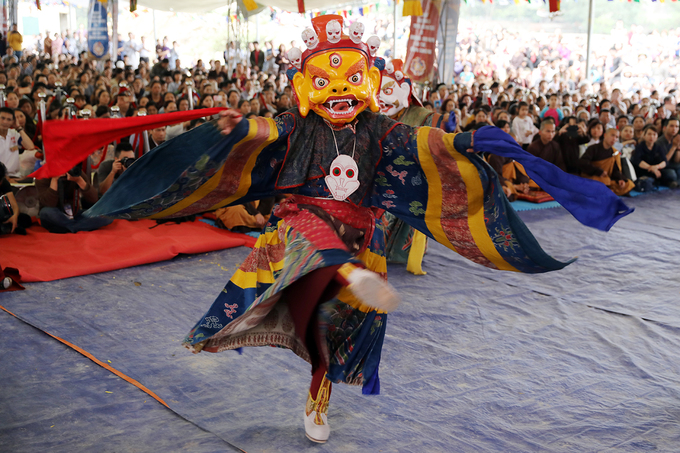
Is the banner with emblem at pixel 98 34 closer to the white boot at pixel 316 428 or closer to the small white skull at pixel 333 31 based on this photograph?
the small white skull at pixel 333 31

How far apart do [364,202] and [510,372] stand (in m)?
1.03

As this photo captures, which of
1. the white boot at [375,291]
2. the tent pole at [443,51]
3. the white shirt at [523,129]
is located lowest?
the white boot at [375,291]

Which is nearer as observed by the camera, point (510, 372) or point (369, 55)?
point (369, 55)

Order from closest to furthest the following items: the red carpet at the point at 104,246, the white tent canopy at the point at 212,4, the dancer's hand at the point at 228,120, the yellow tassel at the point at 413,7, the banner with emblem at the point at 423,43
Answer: the dancer's hand at the point at 228,120 < the red carpet at the point at 104,246 < the yellow tassel at the point at 413,7 < the banner with emblem at the point at 423,43 < the white tent canopy at the point at 212,4

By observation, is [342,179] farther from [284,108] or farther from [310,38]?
[284,108]

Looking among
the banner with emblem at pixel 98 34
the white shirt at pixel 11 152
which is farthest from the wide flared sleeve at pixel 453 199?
the banner with emblem at pixel 98 34

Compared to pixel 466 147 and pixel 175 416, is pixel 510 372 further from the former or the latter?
pixel 175 416

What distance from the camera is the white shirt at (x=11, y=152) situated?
480 cm

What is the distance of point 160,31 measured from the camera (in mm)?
22500

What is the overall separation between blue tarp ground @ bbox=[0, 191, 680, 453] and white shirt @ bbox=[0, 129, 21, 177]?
183cm

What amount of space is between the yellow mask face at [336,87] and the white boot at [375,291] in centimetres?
70

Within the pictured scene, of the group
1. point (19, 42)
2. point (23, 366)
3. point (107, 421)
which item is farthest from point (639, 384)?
point (19, 42)

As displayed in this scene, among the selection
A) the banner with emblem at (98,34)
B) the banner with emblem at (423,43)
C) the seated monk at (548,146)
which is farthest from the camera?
the banner with emblem at (98,34)

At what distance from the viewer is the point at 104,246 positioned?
13.5 ft
